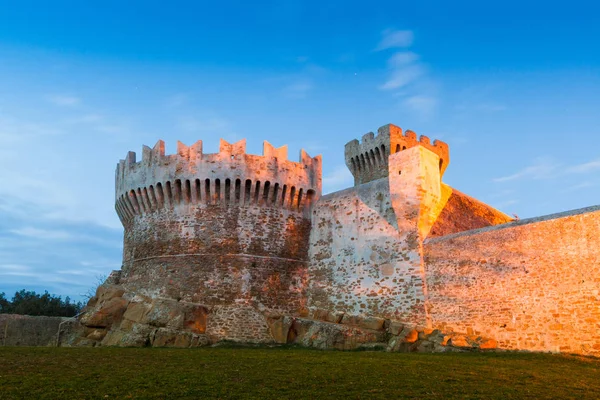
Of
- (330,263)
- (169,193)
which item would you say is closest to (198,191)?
(169,193)

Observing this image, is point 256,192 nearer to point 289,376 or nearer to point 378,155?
point 378,155

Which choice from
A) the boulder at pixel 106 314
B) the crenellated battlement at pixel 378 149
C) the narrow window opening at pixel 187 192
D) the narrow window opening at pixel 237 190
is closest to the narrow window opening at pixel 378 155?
the crenellated battlement at pixel 378 149

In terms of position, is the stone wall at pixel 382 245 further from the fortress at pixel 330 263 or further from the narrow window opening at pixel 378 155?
the narrow window opening at pixel 378 155

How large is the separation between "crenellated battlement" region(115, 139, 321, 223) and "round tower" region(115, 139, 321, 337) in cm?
4

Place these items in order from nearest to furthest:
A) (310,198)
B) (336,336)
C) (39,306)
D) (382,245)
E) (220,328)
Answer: (336,336)
(382,245)
(220,328)
(310,198)
(39,306)

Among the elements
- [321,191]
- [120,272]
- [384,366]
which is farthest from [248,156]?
[384,366]

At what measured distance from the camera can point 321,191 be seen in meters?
23.7

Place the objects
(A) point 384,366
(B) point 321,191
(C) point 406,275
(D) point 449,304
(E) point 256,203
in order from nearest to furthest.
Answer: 1. (A) point 384,366
2. (D) point 449,304
3. (C) point 406,275
4. (E) point 256,203
5. (B) point 321,191

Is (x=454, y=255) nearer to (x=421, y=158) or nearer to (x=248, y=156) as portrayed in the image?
(x=421, y=158)

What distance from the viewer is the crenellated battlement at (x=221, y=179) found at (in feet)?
72.0

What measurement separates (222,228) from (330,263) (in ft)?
14.4

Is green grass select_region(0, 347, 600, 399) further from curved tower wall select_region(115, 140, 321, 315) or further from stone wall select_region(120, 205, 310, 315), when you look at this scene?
curved tower wall select_region(115, 140, 321, 315)

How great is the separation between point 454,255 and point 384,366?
634 cm

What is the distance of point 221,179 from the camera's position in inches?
860
